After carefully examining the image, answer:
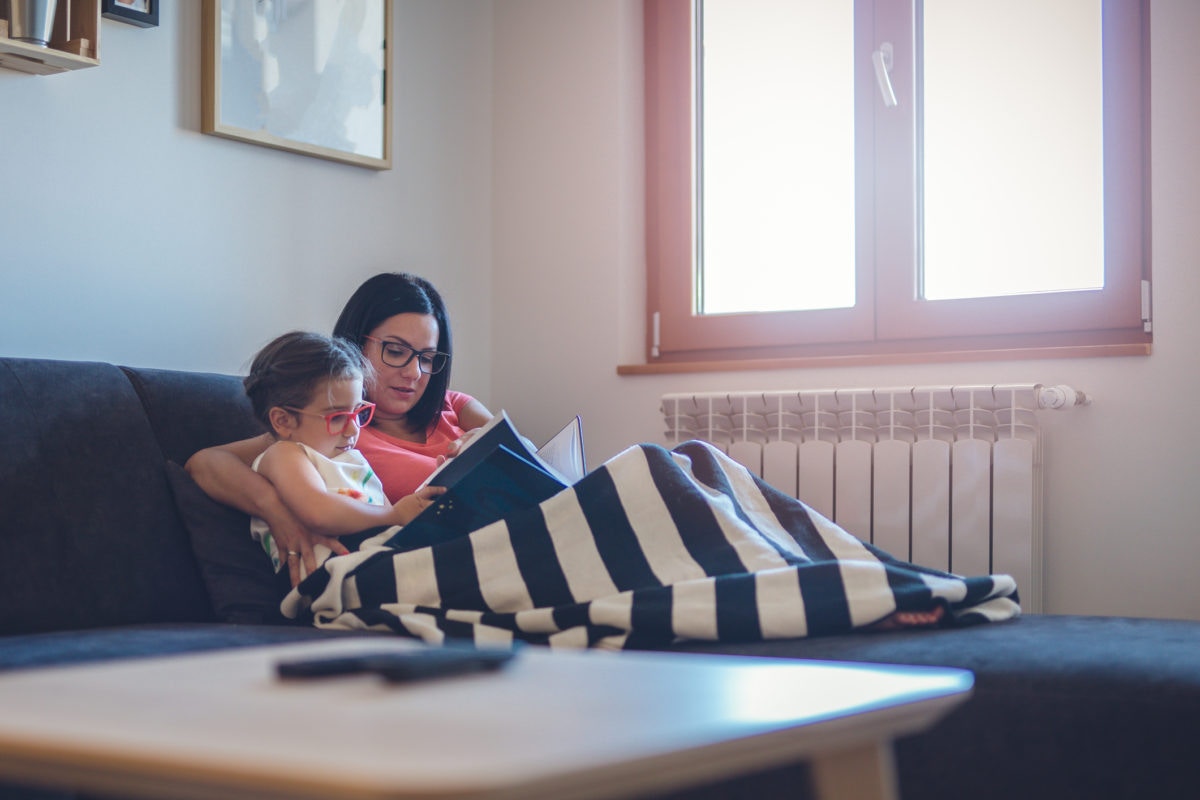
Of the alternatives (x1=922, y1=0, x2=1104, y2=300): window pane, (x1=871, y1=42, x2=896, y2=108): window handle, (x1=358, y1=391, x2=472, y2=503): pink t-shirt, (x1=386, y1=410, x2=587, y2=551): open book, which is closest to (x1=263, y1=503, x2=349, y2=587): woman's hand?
(x1=386, y1=410, x2=587, y2=551): open book

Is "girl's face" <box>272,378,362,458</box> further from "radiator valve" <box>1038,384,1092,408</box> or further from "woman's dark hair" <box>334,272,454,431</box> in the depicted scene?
"radiator valve" <box>1038,384,1092,408</box>

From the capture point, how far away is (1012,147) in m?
2.51

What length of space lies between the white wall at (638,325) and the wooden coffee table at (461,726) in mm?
1727

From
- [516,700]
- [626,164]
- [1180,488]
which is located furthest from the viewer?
[626,164]

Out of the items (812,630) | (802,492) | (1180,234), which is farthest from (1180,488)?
(812,630)

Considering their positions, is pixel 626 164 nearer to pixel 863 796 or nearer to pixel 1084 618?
pixel 1084 618

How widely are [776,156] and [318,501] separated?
5.13 feet

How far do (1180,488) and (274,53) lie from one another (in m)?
2.01

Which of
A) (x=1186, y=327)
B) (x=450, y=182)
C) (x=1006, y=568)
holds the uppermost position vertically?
(x=450, y=182)

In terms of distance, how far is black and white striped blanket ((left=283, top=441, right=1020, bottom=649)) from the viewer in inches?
55.5

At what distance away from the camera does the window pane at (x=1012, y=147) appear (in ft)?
7.98

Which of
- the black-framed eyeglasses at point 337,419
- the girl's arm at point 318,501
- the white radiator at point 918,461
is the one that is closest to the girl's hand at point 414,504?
the girl's arm at point 318,501

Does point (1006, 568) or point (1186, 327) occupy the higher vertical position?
point (1186, 327)

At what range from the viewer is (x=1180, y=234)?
7.32 feet
